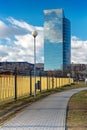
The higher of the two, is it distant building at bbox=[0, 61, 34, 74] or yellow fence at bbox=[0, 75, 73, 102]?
distant building at bbox=[0, 61, 34, 74]

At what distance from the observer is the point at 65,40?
124 m

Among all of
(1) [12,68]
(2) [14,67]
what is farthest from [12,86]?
(1) [12,68]

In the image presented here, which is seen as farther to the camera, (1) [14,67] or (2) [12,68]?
(2) [12,68]

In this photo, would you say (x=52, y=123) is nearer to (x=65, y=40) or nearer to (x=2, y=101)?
(x=2, y=101)

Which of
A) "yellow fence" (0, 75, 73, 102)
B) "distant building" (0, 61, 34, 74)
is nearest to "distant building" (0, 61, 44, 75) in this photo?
"distant building" (0, 61, 34, 74)

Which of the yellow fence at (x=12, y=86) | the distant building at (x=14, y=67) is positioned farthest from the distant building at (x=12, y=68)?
the yellow fence at (x=12, y=86)

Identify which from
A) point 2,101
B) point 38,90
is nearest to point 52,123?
point 2,101

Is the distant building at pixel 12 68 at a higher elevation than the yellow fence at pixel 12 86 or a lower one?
higher

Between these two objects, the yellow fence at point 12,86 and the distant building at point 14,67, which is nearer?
the yellow fence at point 12,86

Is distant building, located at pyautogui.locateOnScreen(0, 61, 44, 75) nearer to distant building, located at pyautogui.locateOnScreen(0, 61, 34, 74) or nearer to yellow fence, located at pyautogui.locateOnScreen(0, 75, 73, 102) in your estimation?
distant building, located at pyautogui.locateOnScreen(0, 61, 34, 74)

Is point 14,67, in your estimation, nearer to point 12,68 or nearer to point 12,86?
point 12,86

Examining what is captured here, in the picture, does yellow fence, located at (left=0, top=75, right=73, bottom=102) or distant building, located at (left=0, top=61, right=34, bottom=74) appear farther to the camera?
distant building, located at (left=0, top=61, right=34, bottom=74)

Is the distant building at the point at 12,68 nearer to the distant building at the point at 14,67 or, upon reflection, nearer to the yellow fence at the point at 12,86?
the distant building at the point at 14,67

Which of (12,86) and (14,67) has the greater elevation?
(14,67)
